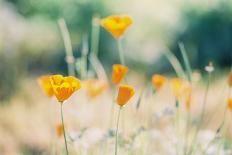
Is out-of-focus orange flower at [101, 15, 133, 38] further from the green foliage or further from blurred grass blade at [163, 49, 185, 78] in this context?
the green foliage

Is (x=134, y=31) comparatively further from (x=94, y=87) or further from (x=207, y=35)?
(x=94, y=87)

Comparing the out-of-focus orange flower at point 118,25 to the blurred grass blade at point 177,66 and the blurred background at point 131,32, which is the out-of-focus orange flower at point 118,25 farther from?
the blurred background at point 131,32

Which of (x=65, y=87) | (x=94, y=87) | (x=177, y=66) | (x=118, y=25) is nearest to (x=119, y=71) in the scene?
(x=118, y=25)

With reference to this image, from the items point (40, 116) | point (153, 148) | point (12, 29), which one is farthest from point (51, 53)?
point (153, 148)

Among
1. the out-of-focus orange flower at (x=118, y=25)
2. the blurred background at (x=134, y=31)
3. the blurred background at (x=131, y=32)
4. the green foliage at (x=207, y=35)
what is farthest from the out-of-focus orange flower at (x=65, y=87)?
the green foliage at (x=207, y=35)

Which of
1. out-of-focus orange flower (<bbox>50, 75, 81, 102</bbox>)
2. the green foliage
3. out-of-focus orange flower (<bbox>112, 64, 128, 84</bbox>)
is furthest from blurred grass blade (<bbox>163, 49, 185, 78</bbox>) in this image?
out-of-focus orange flower (<bbox>50, 75, 81, 102</bbox>)

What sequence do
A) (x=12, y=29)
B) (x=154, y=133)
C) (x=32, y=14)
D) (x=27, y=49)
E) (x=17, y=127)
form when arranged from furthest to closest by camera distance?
1. (x=32, y=14)
2. (x=27, y=49)
3. (x=12, y=29)
4. (x=17, y=127)
5. (x=154, y=133)

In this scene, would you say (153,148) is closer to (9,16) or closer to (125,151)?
(125,151)

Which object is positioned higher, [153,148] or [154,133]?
[154,133]
